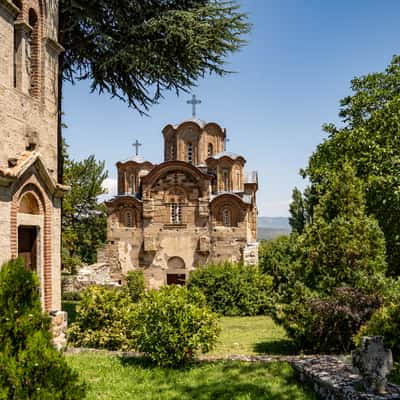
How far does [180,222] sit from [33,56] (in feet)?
51.4

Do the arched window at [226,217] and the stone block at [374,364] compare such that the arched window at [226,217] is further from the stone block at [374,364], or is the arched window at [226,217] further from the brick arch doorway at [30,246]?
the stone block at [374,364]

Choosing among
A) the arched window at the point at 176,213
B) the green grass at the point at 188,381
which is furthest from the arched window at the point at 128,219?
the green grass at the point at 188,381

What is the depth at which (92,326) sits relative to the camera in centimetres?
978

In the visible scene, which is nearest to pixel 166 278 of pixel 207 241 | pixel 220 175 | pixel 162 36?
pixel 207 241

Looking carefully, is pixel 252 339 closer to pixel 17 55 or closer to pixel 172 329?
pixel 172 329

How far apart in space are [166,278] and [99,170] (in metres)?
10.7

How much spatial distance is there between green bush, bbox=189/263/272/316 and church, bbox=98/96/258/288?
12.7 feet

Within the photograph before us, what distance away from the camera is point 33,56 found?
947 centimetres

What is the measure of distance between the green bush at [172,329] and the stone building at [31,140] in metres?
2.51

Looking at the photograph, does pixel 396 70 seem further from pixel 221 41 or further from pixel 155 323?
pixel 155 323

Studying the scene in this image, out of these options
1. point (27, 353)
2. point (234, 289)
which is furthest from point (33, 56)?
point (234, 289)

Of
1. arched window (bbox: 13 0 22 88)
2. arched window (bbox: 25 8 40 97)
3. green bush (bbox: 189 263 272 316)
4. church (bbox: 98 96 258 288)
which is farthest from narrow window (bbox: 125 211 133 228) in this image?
arched window (bbox: 13 0 22 88)

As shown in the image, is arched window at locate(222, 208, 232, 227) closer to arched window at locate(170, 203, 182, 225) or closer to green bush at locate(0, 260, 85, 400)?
arched window at locate(170, 203, 182, 225)

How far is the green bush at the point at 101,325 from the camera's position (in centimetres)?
960
